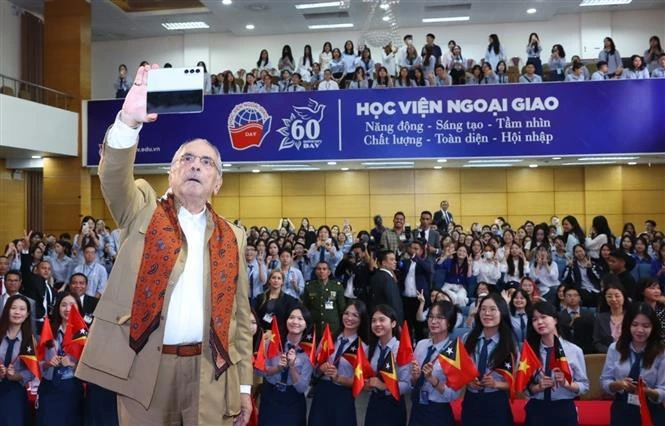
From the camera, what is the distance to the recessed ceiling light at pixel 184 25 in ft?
55.9

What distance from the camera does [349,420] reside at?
4.62m

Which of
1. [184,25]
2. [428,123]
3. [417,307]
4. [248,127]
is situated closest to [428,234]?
[417,307]

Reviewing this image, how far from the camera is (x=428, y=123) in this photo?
1185cm

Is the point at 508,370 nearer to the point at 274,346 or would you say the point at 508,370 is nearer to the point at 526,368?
the point at 526,368

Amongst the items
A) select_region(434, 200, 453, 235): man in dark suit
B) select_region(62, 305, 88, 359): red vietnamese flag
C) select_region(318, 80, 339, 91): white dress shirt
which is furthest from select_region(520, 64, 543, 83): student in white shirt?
select_region(62, 305, 88, 359): red vietnamese flag

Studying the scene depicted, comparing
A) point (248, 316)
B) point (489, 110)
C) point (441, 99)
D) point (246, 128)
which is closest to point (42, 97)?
point (246, 128)

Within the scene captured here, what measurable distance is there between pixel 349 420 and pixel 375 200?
1103cm

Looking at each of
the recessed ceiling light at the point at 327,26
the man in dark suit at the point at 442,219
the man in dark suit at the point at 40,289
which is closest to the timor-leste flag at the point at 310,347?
the man in dark suit at the point at 40,289

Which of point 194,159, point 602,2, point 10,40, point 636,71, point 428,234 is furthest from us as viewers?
point 602,2

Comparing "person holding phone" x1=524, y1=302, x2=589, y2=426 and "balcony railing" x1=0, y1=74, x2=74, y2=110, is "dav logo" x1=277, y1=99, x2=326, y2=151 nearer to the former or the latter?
"balcony railing" x1=0, y1=74, x2=74, y2=110

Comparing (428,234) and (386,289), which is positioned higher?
(428,234)

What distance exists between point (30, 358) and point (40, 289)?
9.47 ft

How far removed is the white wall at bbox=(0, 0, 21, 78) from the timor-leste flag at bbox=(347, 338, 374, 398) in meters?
13.2

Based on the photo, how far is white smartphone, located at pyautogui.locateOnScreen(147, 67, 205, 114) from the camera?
198 cm
